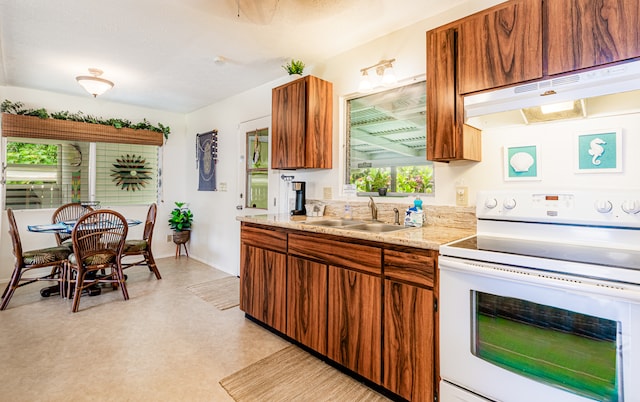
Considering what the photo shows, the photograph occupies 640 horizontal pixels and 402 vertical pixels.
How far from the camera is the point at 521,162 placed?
179cm

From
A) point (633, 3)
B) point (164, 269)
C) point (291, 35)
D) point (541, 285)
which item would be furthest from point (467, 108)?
point (164, 269)

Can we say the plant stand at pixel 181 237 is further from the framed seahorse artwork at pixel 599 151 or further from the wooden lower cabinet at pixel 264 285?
the framed seahorse artwork at pixel 599 151

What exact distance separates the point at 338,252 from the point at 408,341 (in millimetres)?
618

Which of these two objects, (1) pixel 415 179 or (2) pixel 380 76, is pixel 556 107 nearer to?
(1) pixel 415 179

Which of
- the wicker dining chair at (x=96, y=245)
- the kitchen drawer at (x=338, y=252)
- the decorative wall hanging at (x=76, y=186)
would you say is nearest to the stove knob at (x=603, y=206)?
the kitchen drawer at (x=338, y=252)

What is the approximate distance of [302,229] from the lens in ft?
6.89

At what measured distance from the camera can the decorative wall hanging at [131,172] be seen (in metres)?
4.67

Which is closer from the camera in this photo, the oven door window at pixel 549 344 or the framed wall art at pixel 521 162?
the oven door window at pixel 549 344

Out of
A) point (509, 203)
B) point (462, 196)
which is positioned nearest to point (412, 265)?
point (509, 203)

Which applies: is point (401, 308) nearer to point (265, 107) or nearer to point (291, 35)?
point (291, 35)

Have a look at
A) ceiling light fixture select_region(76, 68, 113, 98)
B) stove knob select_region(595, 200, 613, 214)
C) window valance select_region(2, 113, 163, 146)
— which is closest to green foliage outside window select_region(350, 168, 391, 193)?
stove knob select_region(595, 200, 613, 214)

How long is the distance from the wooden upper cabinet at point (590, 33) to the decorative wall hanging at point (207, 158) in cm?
408

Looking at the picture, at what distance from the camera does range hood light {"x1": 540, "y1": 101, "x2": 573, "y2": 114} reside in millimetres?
A: 1544

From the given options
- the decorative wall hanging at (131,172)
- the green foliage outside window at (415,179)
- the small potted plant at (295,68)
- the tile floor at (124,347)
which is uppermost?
the small potted plant at (295,68)
